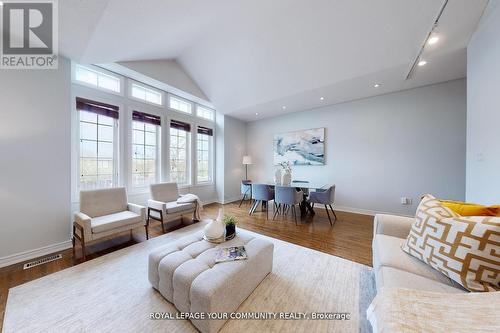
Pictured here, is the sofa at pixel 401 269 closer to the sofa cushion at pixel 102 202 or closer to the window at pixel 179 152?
the sofa cushion at pixel 102 202

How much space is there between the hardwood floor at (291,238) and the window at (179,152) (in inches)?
46.5

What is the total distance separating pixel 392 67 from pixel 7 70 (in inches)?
212

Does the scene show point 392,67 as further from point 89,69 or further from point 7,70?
point 7,70

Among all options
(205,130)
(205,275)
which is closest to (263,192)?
(205,130)

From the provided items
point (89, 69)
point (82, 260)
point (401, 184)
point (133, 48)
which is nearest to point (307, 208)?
point (401, 184)

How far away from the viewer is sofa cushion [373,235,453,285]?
1215 mm

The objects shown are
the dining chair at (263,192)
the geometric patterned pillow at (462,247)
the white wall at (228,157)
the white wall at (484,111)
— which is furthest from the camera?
the white wall at (228,157)

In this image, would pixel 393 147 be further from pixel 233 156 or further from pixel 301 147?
pixel 233 156

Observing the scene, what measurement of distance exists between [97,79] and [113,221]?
2631 mm

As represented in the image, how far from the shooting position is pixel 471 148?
2281 millimetres

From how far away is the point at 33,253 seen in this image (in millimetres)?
2311

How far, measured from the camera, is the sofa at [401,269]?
1112 millimetres

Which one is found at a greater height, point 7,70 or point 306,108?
point 306,108

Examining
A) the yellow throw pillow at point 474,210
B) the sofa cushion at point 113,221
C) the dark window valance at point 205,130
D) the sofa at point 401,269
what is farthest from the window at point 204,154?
the yellow throw pillow at point 474,210
